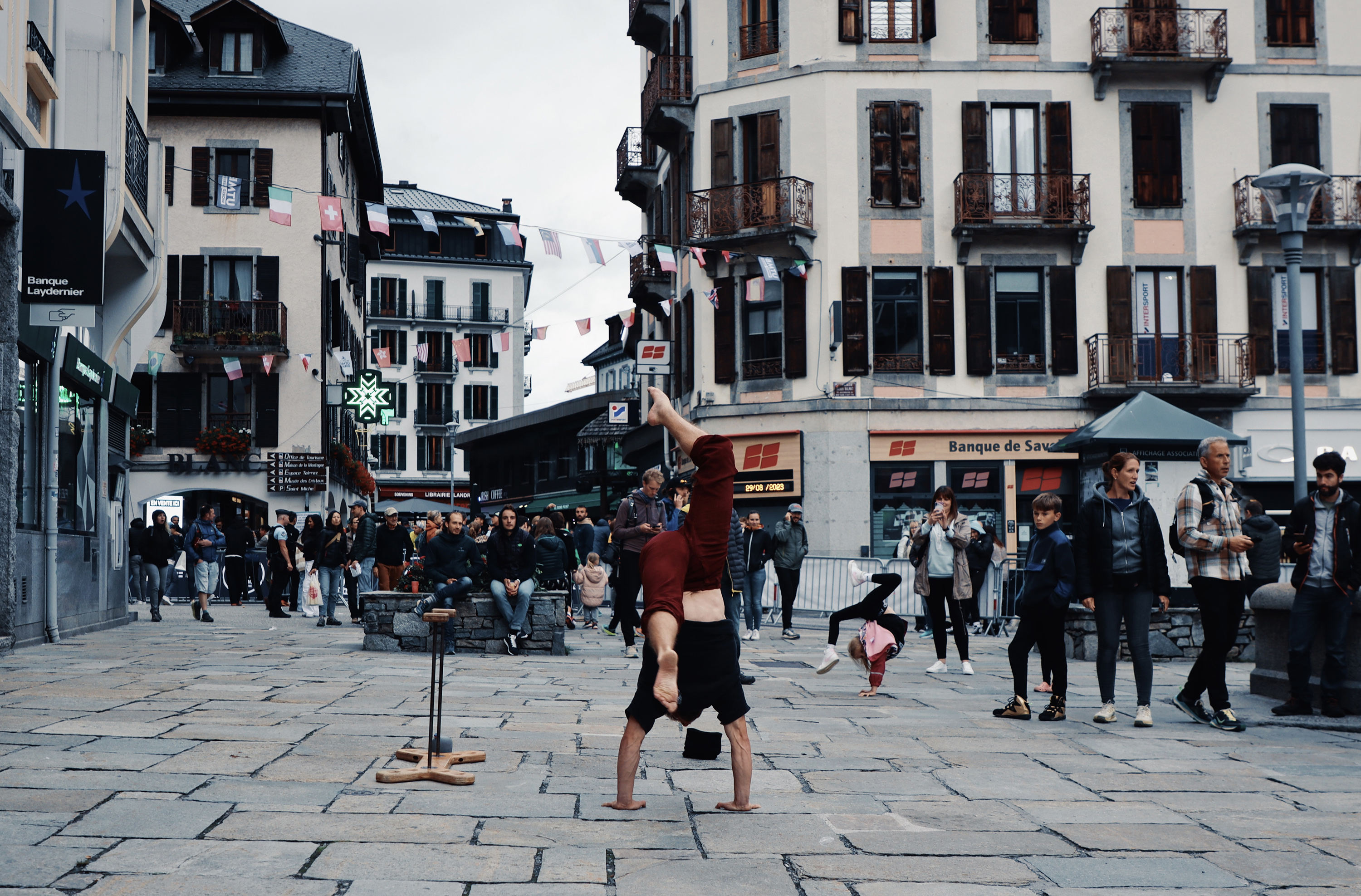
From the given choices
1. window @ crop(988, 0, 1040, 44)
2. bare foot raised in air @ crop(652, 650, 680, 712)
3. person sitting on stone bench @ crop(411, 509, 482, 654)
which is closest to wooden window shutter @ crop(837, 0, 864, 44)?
window @ crop(988, 0, 1040, 44)

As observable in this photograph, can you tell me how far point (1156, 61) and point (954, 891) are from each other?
27.1 meters

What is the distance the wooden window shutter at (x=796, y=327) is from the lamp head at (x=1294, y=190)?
615 inches

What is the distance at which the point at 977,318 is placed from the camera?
28922mm

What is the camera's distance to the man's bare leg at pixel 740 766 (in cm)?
590

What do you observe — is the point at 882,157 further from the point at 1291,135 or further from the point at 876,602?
the point at 876,602

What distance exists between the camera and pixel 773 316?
29828mm

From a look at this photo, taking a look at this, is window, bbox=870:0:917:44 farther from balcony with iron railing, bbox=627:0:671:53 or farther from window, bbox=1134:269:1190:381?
window, bbox=1134:269:1190:381

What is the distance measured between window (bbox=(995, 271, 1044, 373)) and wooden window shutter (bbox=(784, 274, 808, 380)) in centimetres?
395

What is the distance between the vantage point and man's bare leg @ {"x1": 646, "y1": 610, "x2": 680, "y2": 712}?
5.43 metres

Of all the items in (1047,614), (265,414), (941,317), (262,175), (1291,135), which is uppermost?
(262,175)

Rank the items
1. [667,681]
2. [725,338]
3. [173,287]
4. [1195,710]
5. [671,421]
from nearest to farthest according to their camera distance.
Result: 1. [667,681]
2. [671,421]
3. [1195,710]
4. [725,338]
5. [173,287]

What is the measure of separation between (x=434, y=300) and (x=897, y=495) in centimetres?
5245

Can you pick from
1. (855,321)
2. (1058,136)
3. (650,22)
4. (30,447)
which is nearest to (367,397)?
(650,22)

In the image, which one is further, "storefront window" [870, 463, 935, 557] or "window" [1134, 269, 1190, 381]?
"window" [1134, 269, 1190, 381]
